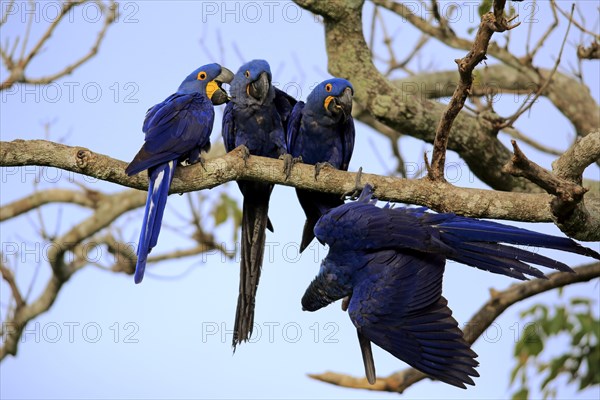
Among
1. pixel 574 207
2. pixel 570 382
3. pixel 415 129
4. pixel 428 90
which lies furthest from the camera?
pixel 428 90

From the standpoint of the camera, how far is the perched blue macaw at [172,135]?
11.9ft

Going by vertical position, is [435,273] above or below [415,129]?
below

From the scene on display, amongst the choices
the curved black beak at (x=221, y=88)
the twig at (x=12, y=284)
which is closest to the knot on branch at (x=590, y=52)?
the curved black beak at (x=221, y=88)

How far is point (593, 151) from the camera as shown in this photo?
11.7 ft

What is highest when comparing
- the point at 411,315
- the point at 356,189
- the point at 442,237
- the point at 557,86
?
the point at 557,86

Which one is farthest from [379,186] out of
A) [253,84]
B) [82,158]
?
[82,158]

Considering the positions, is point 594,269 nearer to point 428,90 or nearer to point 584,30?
point 584,30

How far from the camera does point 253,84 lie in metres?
4.41

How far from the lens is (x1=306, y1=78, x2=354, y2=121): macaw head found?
4.42 meters

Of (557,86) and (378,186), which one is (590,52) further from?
(378,186)

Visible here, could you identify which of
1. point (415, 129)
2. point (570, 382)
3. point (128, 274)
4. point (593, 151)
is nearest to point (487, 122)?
point (415, 129)

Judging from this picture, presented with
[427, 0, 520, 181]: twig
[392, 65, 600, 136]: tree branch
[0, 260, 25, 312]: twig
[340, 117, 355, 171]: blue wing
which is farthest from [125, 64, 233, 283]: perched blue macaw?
[0, 260, 25, 312]: twig

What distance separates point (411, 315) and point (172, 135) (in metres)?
1.45

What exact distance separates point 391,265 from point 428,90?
108 inches
